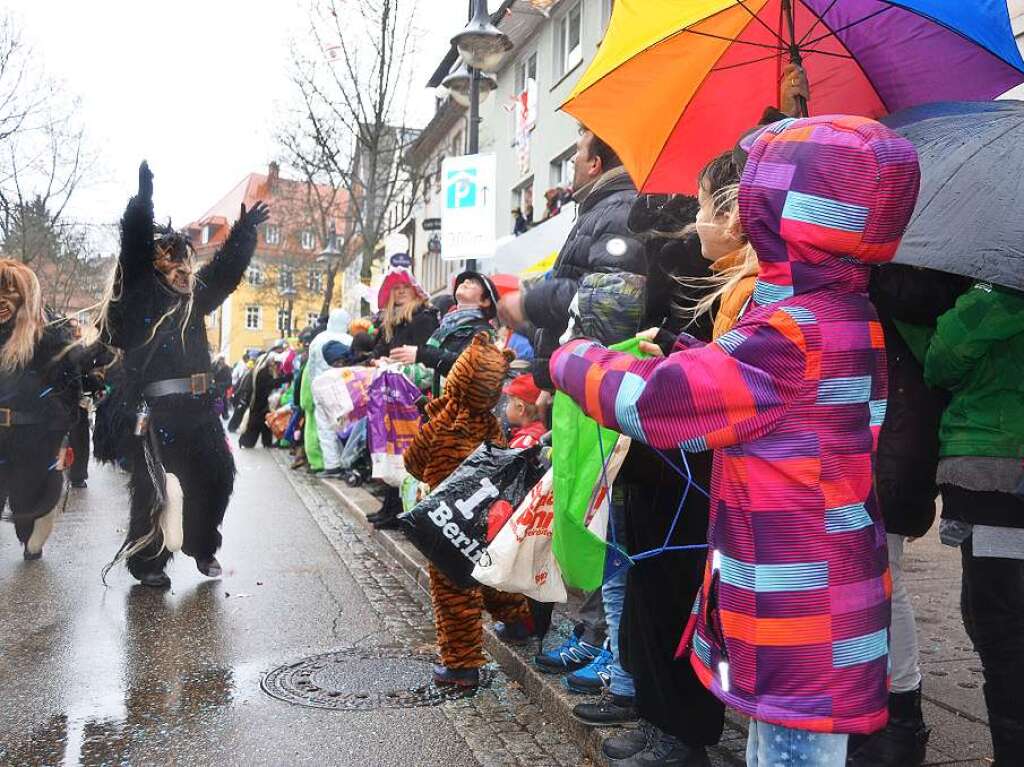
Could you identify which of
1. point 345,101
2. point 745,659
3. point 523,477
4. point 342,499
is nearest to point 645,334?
point 745,659

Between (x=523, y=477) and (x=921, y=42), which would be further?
(x=523, y=477)

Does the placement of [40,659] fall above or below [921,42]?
below

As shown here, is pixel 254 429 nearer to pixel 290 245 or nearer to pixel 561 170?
pixel 561 170

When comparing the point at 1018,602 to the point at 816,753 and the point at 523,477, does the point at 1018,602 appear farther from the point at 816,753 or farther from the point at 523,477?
the point at 523,477

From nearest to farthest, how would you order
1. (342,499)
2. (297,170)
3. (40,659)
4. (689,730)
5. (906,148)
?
(906,148)
(689,730)
(40,659)
(342,499)
(297,170)

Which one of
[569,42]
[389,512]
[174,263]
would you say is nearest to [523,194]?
[569,42]

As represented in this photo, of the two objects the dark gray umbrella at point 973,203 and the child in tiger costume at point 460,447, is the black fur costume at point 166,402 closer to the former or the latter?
the child in tiger costume at point 460,447

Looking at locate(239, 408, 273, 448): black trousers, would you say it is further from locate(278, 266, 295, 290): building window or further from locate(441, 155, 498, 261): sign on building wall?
locate(278, 266, 295, 290): building window

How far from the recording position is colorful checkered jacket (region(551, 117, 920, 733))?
6.53ft

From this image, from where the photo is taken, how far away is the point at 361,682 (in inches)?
172

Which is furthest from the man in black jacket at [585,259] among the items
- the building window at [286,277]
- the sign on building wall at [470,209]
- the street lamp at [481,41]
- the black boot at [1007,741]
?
the building window at [286,277]

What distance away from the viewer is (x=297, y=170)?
1042 inches

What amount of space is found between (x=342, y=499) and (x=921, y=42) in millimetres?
7902

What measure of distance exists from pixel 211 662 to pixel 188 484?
5.96ft
